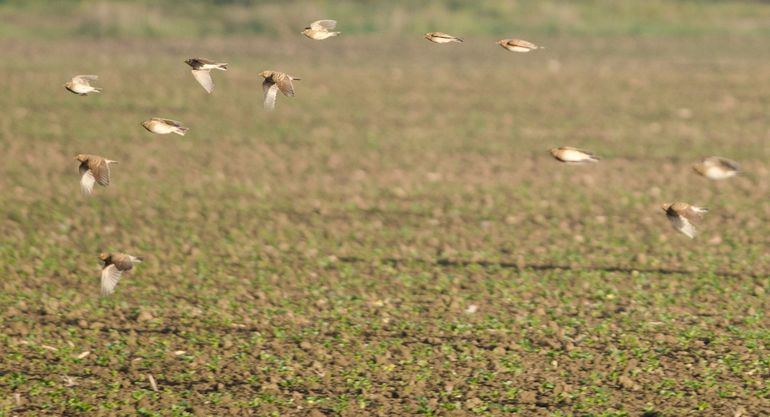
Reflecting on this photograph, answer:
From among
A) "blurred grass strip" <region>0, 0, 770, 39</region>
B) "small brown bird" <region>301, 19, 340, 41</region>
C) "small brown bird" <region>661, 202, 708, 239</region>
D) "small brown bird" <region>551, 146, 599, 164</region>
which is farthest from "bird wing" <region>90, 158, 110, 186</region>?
"blurred grass strip" <region>0, 0, 770, 39</region>

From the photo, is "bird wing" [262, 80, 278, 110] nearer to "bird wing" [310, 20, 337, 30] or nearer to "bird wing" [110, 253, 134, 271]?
"bird wing" [310, 20, 337, 30]

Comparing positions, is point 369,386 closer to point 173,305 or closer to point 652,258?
point 173,305

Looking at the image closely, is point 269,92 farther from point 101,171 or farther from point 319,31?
point 101,171

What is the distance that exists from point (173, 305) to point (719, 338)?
3.89m

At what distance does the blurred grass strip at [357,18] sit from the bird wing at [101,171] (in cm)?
1985

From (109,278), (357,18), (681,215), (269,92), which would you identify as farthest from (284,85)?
(357,18)

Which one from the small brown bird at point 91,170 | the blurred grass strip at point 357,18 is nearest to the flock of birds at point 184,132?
the small brown bird at point 91,170

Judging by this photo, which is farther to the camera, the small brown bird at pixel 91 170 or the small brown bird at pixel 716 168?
the small brown bird at pixel 716 168

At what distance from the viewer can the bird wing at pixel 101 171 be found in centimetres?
779

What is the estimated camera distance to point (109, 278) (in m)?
8.09

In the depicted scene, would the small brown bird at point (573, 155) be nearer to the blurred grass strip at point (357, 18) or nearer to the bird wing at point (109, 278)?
the bird wing at point (109, 278)

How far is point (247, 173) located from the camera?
14281mm

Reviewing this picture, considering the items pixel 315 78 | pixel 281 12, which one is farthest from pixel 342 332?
pixel 281 12

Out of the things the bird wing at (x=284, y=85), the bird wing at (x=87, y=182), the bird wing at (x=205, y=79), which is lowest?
the bird wing at (x=87, y=182)
